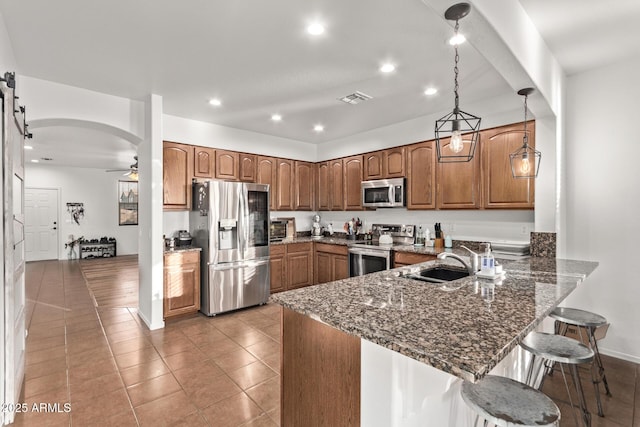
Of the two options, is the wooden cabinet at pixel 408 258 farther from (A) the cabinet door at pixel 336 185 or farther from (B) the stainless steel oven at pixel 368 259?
(A) the cabinet door at pixel 336 185

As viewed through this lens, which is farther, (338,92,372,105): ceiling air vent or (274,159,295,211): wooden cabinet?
(274,159,295,211): wooden cabinet

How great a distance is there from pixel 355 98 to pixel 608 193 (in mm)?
2627

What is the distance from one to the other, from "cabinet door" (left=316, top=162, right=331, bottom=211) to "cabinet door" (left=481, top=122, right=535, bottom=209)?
263 cm

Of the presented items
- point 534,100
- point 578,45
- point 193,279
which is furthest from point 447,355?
point 193,279

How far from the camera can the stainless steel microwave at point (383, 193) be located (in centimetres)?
430

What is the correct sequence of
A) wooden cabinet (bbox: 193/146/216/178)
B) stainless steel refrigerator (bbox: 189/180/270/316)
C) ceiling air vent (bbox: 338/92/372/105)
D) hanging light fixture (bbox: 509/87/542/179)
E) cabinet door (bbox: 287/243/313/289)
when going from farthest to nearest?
1. cabinet door (bbox: 287/243/313/289)
2. wooden cabinet (bbox: 193/146/216/178)
3. stainless steel refrigerator (bbox: 189/180/270/316)
4. ceiling air vent (bbox: 338/92/372/105)
5. hanging light fixture (bbox: 509/87/542/179)

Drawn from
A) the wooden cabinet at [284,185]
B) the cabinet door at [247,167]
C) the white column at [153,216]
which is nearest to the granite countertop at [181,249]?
the white column at [153,216]

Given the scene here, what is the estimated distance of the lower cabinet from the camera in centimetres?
470

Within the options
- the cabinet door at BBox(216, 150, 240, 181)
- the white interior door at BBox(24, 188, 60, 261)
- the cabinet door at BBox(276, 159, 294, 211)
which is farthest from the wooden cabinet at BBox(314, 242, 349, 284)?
the white interior door at BBox(24, 188, 60, 261)

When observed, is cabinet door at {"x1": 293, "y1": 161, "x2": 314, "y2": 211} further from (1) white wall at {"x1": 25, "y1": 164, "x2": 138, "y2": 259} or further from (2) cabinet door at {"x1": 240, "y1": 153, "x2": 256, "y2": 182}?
(1) white wall at {"x1": 25, "y1": 164, "x2": 138, "y2": 259}

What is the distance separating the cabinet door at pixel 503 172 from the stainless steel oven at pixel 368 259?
4.36 feet

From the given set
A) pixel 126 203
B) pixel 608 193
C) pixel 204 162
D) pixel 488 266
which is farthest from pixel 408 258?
pixel 126 203

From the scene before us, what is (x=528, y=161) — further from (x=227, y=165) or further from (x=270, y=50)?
(x=227, y=165)

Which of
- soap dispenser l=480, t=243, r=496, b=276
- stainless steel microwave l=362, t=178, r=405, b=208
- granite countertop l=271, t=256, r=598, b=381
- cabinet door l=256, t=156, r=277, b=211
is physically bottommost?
granite countertop l=271, t=256, r=598, b=381
